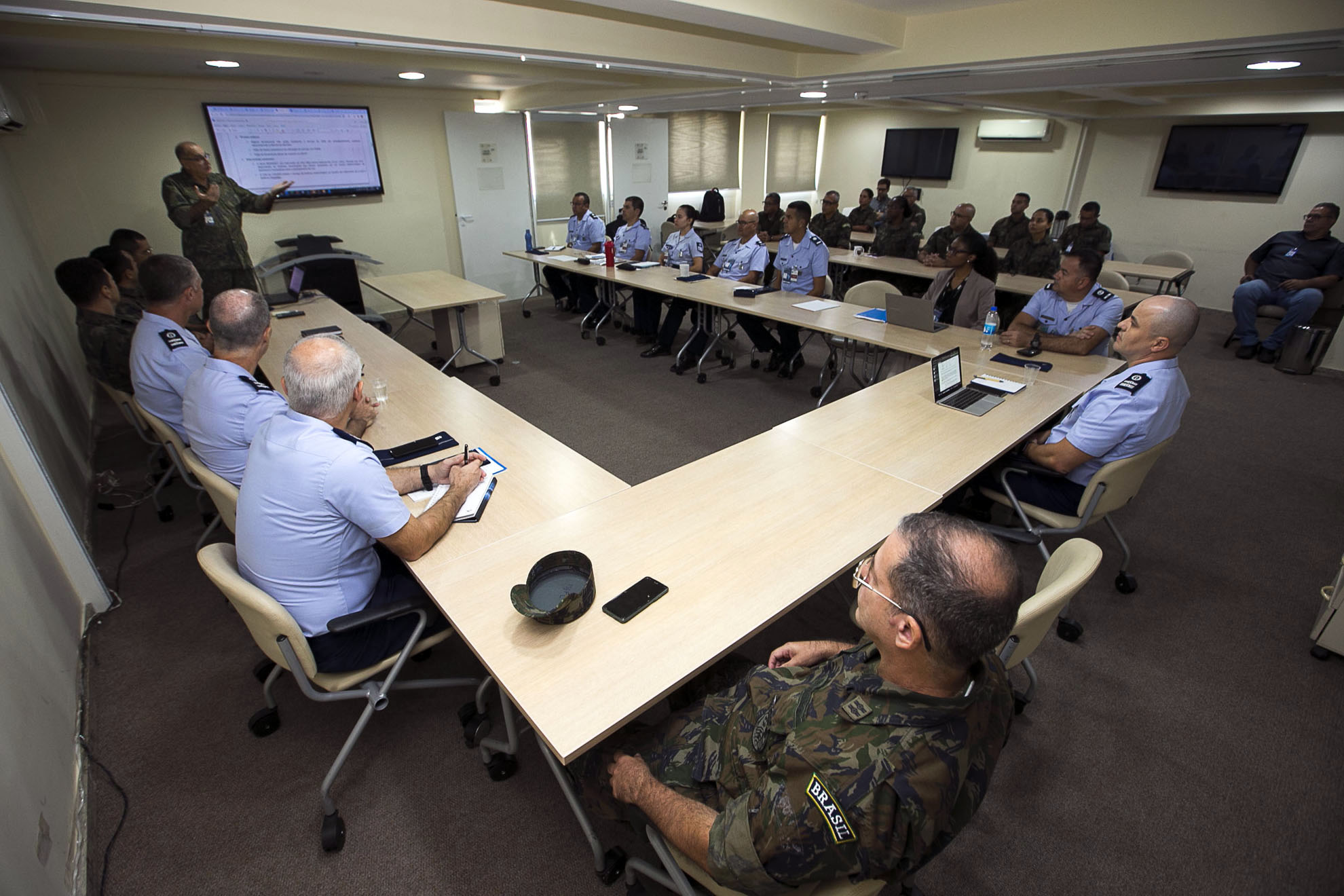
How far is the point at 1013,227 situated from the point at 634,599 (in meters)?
7.45

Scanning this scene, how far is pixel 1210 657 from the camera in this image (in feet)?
7.75

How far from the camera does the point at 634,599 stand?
1.50 meters

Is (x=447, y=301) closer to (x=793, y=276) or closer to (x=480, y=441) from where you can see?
(x=480, y=441)

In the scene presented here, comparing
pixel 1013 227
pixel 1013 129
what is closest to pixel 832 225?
pixel 1013 227

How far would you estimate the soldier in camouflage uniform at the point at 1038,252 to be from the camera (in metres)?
5.91

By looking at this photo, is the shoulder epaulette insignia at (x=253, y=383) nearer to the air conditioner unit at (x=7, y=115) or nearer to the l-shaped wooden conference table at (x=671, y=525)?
the l-shaped wooden conference table at (x=671, y=525)

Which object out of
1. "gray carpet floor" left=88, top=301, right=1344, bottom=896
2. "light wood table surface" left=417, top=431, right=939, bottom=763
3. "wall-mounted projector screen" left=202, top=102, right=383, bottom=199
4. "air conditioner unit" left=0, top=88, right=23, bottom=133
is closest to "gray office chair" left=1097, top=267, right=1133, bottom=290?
"gray carpet floor" left=88, top=301, right=1344, bottom=896

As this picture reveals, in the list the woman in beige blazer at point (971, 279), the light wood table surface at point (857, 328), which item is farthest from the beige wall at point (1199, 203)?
the light wood table surface at point (857, 328)

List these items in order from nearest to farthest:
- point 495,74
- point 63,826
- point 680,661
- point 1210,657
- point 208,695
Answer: point 680,661, point 63,826, point 208,695, point 1210,657, point 495,74

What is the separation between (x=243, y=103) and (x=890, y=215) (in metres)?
6.82

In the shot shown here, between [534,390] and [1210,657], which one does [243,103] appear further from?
[1210,657]

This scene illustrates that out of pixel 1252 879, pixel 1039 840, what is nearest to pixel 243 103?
pixel 1039 840

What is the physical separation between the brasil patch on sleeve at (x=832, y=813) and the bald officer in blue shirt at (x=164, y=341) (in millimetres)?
2898

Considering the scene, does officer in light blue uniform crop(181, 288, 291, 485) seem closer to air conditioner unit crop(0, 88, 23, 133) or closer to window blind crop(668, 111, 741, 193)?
air conditioner unit crop(0, 88, 23, 133)
